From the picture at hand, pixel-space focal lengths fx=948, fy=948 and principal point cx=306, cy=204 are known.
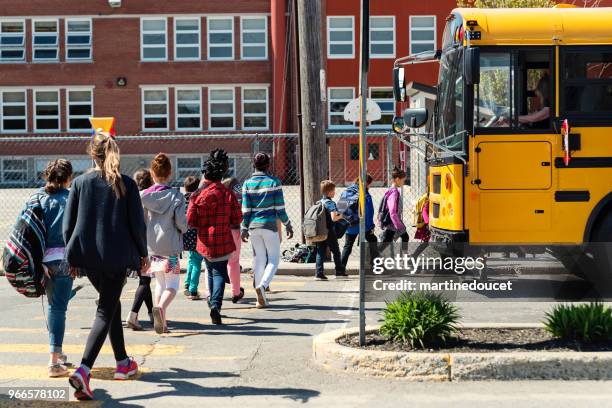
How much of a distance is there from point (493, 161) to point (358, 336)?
4.27 metres

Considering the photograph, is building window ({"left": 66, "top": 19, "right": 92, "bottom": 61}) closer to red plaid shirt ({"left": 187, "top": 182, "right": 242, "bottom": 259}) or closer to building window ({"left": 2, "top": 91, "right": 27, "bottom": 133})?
building window ({"left": 2, "top": 91, "right": 27, "bottom": 133})

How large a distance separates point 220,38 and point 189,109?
372 cm

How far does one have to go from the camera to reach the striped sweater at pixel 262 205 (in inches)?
438

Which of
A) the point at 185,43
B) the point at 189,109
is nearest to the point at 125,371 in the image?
the point at 189,109

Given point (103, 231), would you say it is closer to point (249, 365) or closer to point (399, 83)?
point (249, 365)

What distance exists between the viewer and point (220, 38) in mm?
45281

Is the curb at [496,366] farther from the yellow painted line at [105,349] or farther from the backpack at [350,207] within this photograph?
the backpack at [350,207]

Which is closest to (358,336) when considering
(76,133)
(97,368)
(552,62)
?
(97,368)

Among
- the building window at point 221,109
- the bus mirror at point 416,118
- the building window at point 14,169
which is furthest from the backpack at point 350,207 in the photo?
the building window at point 14,169

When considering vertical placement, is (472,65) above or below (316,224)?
above

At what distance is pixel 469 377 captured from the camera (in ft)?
22.9

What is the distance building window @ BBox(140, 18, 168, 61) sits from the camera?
45.3 metres

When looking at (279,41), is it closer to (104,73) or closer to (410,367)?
(104,73)

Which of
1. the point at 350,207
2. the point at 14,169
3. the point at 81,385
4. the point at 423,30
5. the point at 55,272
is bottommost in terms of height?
the point at 81,385
